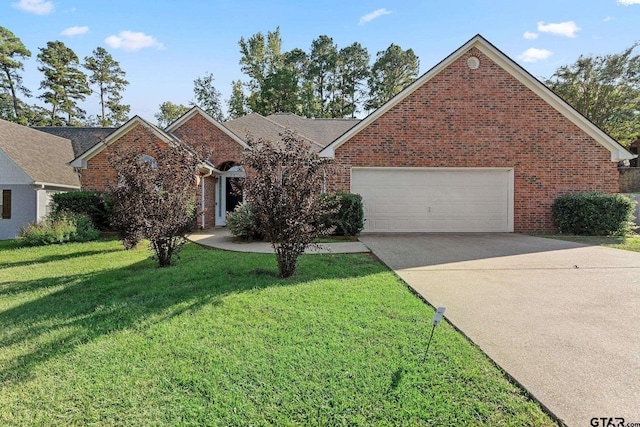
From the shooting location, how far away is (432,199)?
1247 cm

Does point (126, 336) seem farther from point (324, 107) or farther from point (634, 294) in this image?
point (324, 107)

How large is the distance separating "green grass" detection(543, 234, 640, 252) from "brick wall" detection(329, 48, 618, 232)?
4.44ft

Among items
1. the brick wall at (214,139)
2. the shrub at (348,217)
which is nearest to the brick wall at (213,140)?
the brick wall at (214,139)

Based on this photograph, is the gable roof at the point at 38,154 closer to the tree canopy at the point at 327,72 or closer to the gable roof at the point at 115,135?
the gable roof at the point at 115,135

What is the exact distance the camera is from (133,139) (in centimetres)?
1340

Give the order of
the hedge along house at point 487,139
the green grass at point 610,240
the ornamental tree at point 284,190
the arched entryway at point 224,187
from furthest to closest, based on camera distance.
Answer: the arched entryway at point 224,187 → the hedge along house at point 487,139 → the green grass at point 610,240 → the ornamental tree at point 284,190

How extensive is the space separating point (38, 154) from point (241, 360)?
18997mm

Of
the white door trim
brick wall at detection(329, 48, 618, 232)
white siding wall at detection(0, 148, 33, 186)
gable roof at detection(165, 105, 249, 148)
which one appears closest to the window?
white siding wall at detection(0, 148, 33, 186)

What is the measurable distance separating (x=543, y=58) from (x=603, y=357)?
69.7ft

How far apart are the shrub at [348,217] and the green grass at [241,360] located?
18.3 ft

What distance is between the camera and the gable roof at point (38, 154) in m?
14.8

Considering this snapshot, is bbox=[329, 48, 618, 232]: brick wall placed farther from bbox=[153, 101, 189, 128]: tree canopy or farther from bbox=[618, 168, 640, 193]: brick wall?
bbox=[153, 101, 189, 128]: tree canopy

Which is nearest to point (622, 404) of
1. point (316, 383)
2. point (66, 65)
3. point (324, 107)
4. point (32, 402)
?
point (316, 383)

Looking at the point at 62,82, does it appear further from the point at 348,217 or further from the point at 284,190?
the point at 284,190
